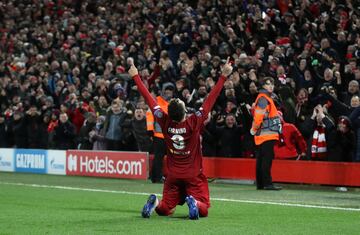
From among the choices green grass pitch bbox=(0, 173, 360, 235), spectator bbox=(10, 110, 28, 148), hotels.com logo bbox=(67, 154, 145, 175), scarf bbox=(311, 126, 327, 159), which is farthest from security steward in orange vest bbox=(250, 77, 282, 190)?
spectator bbox=(10, 110, 28, 148)

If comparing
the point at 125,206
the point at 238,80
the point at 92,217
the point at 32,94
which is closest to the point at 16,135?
the point at 32,94

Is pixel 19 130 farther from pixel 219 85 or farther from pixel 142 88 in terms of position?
pixel 219 85

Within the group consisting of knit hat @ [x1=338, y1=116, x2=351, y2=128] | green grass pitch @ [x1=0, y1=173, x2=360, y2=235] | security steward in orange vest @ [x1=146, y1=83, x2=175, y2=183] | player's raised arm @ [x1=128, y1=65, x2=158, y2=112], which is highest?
player's raised arm @ [x1=128, y1=65, x2=158, y2=112]

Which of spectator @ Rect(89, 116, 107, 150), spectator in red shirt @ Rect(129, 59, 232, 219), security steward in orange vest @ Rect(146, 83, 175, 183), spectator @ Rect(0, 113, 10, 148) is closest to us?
spectator in red shirt @ Rect(129, 59, 232, 219)

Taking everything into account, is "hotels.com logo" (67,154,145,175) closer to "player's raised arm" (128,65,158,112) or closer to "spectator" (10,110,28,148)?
"spectator" (10,110,28,148)

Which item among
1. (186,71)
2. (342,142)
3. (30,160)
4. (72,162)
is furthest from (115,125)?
(342,142)

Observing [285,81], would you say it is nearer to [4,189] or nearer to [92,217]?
[4,189]

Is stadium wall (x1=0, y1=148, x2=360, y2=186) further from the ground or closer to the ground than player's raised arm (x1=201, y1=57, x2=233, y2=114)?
closer to the ground

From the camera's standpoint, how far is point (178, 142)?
11.7 metres

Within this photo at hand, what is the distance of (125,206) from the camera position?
14.0m

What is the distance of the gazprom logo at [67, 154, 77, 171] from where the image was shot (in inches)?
906

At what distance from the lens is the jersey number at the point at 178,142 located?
11.7 meters

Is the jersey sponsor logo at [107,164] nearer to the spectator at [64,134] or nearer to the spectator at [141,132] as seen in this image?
the spectator at [141,132]

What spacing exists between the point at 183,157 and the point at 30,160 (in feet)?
44.5
